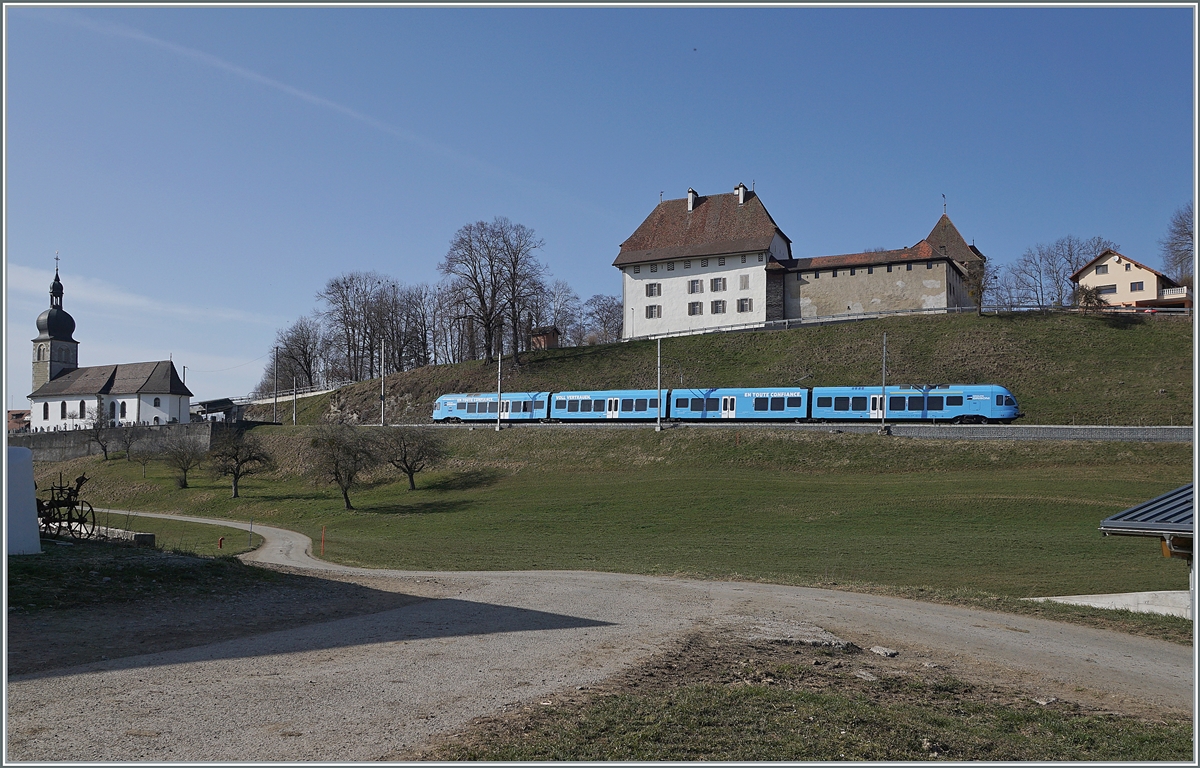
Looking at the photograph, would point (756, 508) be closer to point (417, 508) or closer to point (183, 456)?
point (417, 508)

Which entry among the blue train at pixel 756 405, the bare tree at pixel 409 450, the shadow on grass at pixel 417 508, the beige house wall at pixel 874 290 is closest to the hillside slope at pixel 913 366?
the beige house wall at pixel 874 290

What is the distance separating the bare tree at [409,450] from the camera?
52344 mm

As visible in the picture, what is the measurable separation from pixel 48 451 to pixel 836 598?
83.8 m

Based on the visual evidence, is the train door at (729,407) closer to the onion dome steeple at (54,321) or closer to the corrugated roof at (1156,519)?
the corrugated roof at (1156,519)

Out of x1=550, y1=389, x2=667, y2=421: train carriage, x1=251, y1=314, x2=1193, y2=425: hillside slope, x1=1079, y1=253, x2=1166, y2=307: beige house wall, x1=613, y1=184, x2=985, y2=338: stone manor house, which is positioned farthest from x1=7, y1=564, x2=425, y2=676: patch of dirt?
x1=1079, y1=253, x2=1166, y2=307: beige house wall

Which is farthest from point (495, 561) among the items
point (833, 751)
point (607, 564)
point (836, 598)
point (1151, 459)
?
point (1151, 459)

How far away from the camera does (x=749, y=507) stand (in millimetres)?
38688

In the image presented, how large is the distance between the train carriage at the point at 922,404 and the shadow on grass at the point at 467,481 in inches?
835

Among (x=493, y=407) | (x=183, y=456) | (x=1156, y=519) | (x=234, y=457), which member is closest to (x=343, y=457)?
(x=234, y=457)

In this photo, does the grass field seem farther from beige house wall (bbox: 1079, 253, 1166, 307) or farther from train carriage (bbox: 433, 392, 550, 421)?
beige house wall (bbox: 1079, 253, 1166, 307)

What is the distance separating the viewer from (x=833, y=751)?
777cm

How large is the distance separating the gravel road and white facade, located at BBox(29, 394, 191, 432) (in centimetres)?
8272

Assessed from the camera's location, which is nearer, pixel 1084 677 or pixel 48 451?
pixel 1084 677

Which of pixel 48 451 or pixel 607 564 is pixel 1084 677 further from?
pixel 48 451
